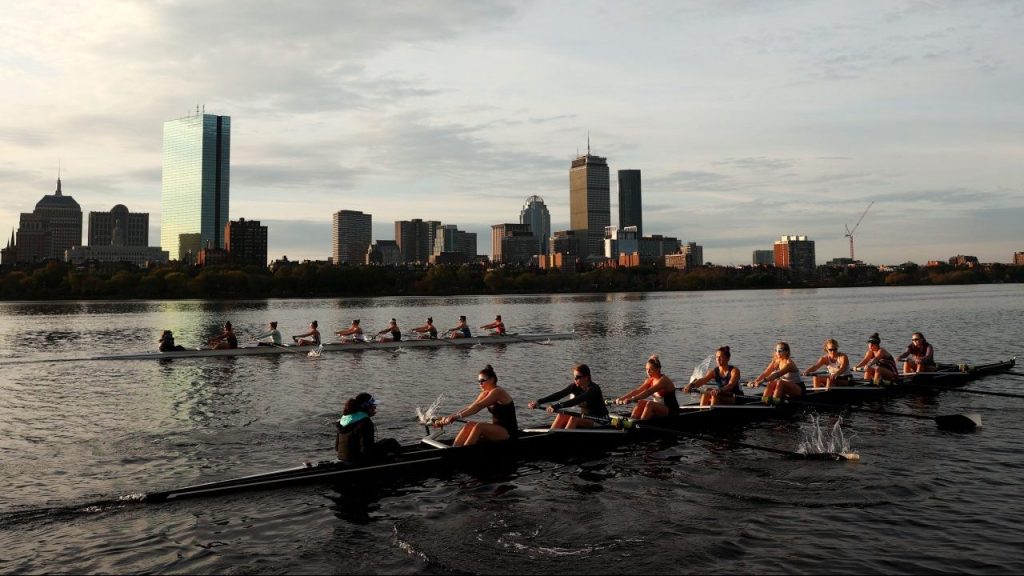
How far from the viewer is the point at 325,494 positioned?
14672 mm

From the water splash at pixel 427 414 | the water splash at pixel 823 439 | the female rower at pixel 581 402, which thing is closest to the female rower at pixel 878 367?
the water splash at pixel 823 439

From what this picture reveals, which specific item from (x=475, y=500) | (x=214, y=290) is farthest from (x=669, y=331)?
(x=214, y=290)

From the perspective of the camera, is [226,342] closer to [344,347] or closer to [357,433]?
[344,347]

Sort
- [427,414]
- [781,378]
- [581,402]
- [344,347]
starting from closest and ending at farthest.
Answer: [581,402] < [427,414] < [781,378] < [344,347]

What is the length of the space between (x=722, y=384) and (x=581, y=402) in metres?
6.13

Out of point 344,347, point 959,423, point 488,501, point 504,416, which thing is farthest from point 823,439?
point 344,347

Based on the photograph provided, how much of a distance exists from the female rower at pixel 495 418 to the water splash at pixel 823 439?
292 inches

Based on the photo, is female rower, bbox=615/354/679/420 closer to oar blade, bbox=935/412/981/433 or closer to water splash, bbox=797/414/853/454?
water splash, bbox=797/414/853/454

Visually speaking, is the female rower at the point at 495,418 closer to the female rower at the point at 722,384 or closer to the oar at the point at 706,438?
the oar at the point at 706,438

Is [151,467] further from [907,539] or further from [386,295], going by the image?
[386,295]

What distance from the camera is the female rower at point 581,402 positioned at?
58.4 feet

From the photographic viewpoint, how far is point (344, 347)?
45062 mm

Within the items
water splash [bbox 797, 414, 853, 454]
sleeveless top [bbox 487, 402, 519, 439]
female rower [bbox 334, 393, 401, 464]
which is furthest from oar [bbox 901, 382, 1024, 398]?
female rower [bbox 334, 393, 401, 464]

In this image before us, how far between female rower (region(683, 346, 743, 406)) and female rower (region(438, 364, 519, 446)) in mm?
7715
